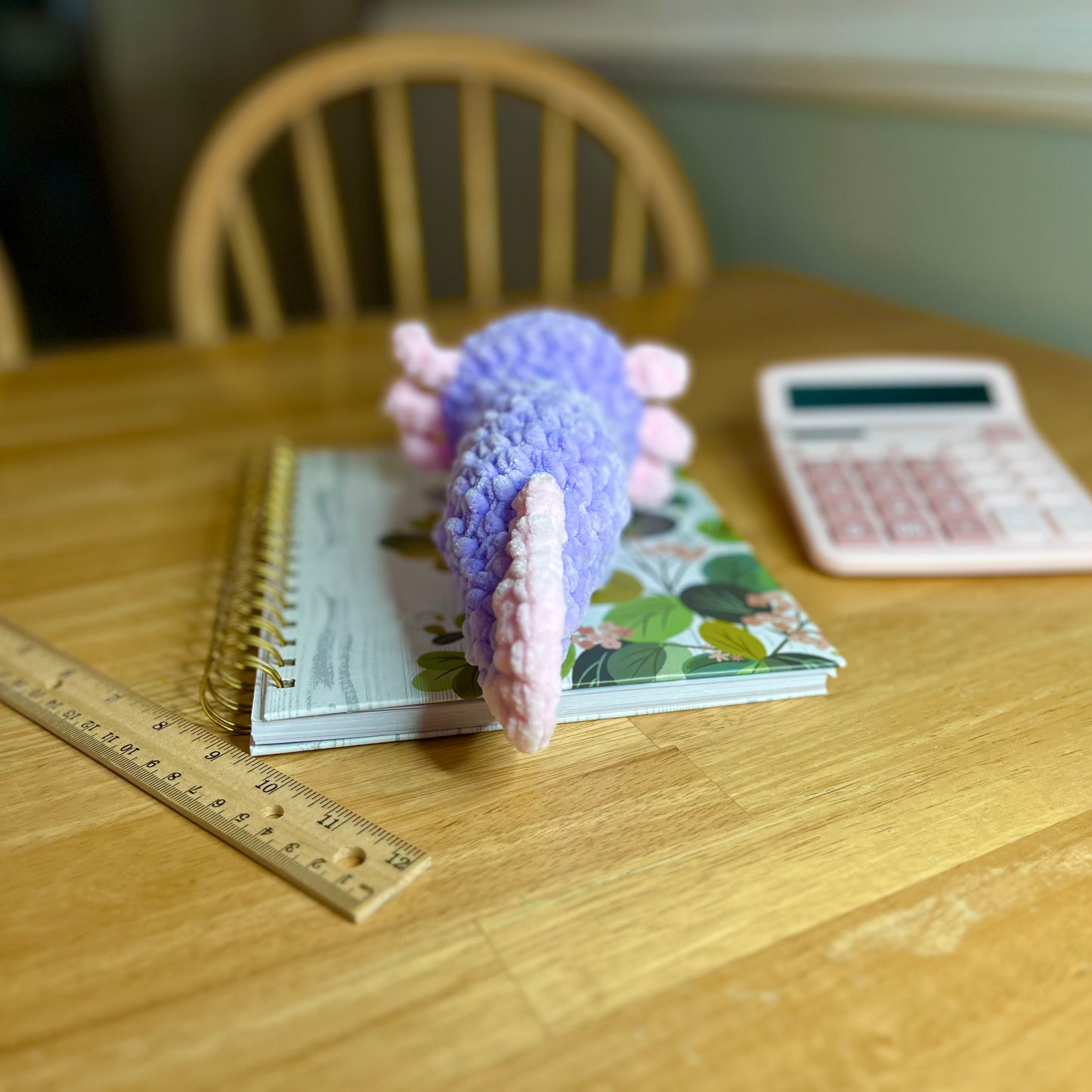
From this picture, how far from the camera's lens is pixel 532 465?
0.37 metres

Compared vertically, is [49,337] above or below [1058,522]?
below

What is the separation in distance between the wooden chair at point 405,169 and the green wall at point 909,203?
0.13m

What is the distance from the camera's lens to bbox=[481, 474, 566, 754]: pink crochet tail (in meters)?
0.32

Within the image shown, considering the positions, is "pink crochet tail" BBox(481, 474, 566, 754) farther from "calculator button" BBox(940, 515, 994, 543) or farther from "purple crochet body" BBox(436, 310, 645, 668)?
"calculator button" BBox(940, 515, 994, 543)

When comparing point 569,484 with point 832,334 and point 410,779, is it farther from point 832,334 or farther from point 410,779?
point 832,334

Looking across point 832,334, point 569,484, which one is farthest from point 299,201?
point 569,484

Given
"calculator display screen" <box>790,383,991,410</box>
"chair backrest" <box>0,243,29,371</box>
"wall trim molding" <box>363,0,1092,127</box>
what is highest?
"wall trim molding" <box>363,0,1092,127</box>

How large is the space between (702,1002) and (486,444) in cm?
21

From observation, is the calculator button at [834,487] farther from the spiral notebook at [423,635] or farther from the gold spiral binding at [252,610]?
the gold spiral binding at [252,610]

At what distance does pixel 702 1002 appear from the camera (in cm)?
28

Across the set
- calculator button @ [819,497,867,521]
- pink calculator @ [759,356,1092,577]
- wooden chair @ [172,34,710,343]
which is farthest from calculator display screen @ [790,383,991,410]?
wooden chair @ [172,34,710,343]

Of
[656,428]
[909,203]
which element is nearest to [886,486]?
[656,428]

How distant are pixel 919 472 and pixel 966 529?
0.06 m

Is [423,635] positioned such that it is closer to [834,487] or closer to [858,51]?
[834,487]
